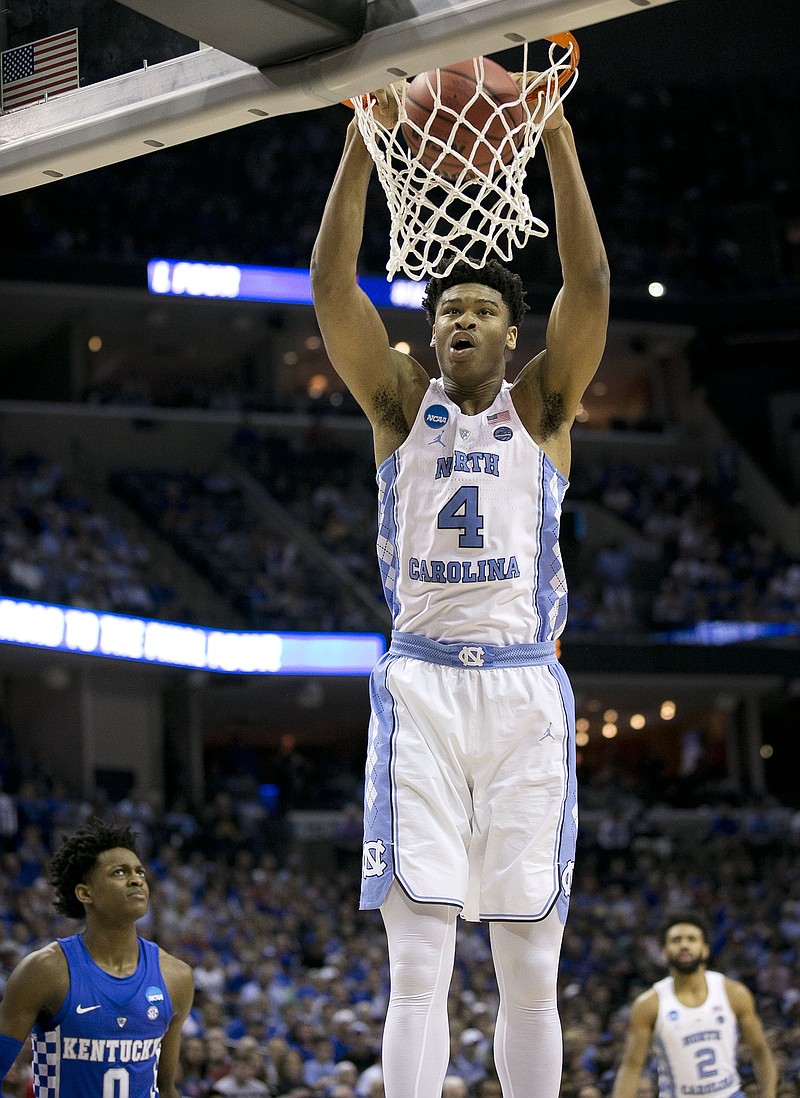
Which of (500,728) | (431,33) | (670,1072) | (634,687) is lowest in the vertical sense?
(670,1072)

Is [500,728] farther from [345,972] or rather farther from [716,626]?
[716,626]

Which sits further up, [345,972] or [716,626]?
[716,626]

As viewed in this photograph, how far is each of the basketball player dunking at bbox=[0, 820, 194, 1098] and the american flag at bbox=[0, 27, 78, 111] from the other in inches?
99.3

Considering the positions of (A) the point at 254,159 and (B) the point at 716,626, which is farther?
(A) the point at 254,159

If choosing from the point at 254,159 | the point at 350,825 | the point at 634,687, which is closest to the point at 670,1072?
the point at 350,825

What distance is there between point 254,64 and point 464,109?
0.65 meters

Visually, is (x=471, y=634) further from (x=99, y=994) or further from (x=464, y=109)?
(x=99, y=994)

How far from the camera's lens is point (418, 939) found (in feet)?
12.5

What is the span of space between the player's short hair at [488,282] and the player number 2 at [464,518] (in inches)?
23.3

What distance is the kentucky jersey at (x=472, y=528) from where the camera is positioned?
4.10m

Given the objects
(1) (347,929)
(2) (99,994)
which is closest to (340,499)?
(1) (347,929)

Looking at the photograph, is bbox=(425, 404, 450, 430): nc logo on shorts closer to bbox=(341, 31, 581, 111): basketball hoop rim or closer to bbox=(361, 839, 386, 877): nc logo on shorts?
bbox=(341, 31, 581, 111): basketball hoop rim

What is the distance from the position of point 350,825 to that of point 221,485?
654cm

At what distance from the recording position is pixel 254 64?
3926 mm
